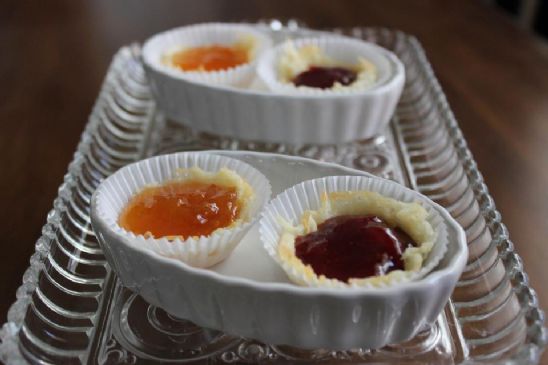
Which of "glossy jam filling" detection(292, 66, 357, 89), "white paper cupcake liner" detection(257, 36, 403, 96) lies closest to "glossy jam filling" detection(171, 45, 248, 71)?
"white paper cupcake liner" detection(257, 36, 403, 96)

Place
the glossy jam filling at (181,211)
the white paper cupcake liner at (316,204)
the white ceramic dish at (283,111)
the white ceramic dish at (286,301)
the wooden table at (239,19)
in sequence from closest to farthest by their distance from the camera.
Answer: the white ceramic dish at (286,301) → the white paper cupcake liner at (316,204) → the glossy jam filling at (181,211) → the wooden table at (239,19) → the white ceramic dish at (283,111)

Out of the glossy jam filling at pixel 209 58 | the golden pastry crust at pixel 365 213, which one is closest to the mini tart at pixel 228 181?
the golden pastry crust at pixel 365 213

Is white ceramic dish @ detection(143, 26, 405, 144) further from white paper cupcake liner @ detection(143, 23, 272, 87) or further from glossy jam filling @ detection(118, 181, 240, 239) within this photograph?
glossy jam filling @ detection(118, 181, 240, 239)

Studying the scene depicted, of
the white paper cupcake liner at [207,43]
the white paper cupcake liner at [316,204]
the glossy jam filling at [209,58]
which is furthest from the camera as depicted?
the glossy jam filling at [209,58]

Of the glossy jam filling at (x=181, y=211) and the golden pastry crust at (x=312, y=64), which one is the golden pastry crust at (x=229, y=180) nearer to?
the glossy jam filling at (x=181, y=211)

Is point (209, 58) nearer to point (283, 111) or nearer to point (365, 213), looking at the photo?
point (283, 111)

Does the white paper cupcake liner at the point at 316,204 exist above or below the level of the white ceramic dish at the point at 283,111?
above
